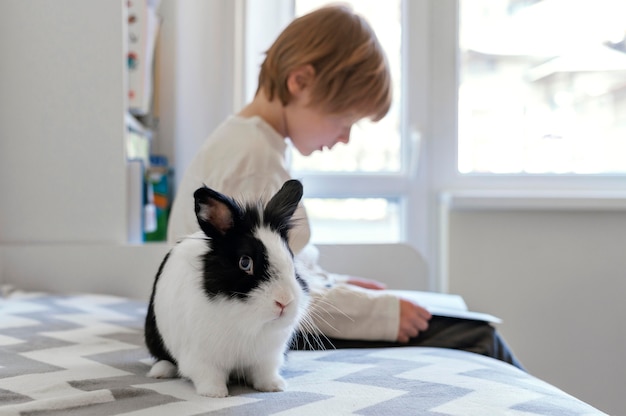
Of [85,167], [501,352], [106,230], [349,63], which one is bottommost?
[501,352]

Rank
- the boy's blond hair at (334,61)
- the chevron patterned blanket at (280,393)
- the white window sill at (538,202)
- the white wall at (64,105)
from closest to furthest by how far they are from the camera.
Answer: the chevron patterned blanket at (280,393) < the boy's blond hair at (334,61) < the white wall at (64,105) < the white window sill at (538,202)

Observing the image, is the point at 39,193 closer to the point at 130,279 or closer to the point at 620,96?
the point at 130,279

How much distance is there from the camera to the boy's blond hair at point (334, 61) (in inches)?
57.1

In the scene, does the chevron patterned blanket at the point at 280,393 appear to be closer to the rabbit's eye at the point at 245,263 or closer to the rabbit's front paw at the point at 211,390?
the rabbit's front paw at the point at 211,390

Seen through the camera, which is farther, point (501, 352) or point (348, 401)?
point (501, 352)

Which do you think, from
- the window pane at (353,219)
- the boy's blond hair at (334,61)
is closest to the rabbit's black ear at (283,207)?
the boy's blond hair at (334,61)

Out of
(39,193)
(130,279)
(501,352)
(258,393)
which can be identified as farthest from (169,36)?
(258,393)

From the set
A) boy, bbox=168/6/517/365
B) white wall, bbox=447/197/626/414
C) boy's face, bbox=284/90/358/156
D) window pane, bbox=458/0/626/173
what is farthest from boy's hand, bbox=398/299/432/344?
window pane, bbox=458/0/626/173

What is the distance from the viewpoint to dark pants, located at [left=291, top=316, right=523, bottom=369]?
4.31 feet

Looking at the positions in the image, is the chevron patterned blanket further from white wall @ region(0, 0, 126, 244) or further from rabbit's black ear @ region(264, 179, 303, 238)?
white wall @ region(0, 0, 126, 244)

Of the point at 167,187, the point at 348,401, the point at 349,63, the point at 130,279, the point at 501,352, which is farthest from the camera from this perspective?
the point at 167,187

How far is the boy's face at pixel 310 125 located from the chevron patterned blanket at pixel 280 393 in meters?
0.46

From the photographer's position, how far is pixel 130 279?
180 cm

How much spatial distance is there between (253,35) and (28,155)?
0.68 metres
